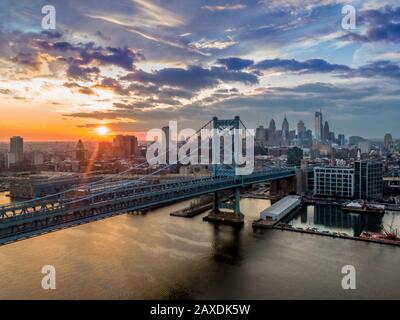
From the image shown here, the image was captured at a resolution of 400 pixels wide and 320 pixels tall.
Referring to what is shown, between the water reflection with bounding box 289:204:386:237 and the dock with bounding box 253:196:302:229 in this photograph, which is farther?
the dock with bounding box 253:196:302:229

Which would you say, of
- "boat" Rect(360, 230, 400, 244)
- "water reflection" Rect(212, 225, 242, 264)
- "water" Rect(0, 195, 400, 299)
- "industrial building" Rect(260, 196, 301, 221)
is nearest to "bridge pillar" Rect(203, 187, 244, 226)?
"water reflection" Rect(212, 225, 242, 264)

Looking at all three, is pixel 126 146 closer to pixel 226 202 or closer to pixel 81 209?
pixel 226 202

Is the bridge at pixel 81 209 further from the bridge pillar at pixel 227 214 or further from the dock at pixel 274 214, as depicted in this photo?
the dock at pixel 274 214

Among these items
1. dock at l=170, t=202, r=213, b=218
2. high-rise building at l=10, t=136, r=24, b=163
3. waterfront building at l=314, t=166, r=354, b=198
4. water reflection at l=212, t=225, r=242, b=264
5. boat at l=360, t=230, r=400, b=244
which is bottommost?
water reflection at l=212, t=225, r=242, b=264

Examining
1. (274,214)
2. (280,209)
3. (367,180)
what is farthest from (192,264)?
(367,180)

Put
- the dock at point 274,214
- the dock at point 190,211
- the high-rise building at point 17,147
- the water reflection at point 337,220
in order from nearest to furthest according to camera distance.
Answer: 1. the water reflection at point 337,220
2. the dock at point 274,214
3. the dock at point 190,211
4. the high-rise building at point 17,147

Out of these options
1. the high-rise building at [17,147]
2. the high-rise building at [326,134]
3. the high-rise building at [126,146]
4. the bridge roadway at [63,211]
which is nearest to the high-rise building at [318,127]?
the high-rise building at [326,134]

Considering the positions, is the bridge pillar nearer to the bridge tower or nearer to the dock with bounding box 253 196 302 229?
the bridge tower
